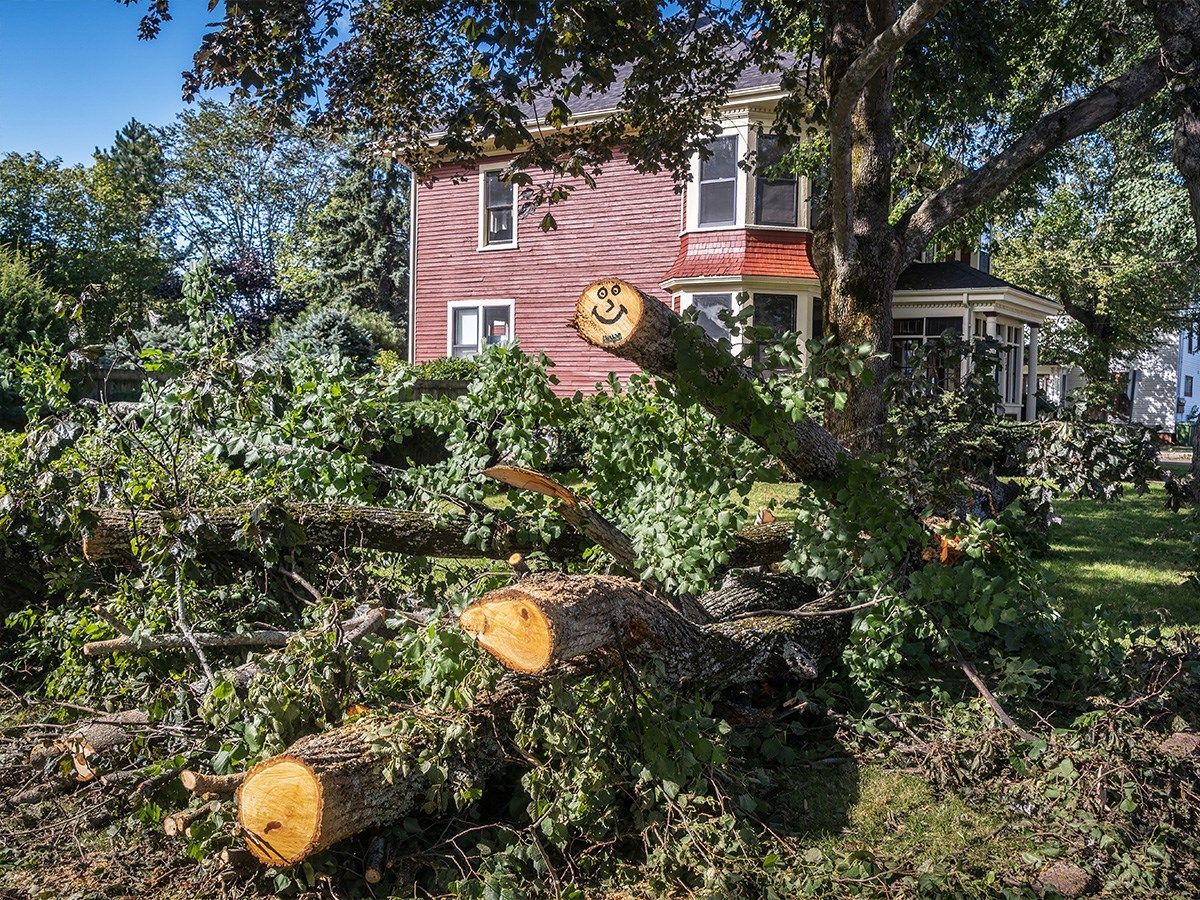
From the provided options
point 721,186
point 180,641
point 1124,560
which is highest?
point 721,186

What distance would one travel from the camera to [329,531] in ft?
15.0

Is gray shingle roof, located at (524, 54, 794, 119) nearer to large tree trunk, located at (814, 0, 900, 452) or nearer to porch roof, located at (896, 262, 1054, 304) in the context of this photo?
porch roof, located at (896, 262, 1054, 304)

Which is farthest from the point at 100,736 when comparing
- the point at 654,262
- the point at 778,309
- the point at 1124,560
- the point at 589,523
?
the point at 654,262

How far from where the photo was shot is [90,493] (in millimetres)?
4508

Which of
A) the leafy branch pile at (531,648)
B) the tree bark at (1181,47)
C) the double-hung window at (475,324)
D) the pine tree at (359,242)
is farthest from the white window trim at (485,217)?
the leafy branch pile at (531,648)

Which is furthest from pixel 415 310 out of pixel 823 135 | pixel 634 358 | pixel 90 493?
pixel 634 358

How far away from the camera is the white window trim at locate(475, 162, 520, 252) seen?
67.1ft

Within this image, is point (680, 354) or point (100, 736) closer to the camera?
point (680, 354)

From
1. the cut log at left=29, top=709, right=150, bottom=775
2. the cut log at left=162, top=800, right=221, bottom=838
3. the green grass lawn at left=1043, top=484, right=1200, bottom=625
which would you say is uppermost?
the green grass lawn at left=1043, top=484, right=1200, bottom=625

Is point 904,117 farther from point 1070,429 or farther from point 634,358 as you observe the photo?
point 634,358

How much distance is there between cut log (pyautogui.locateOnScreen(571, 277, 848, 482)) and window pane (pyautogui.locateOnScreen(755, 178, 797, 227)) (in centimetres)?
1480

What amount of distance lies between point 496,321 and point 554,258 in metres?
1.97

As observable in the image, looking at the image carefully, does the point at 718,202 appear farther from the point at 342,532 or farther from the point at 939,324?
the point at 342,532

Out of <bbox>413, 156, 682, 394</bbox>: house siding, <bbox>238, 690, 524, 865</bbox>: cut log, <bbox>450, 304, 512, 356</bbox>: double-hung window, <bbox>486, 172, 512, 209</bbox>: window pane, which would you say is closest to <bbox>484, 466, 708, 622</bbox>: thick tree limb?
<bbox>238, 690, 524, 865</bbox>: cut log
